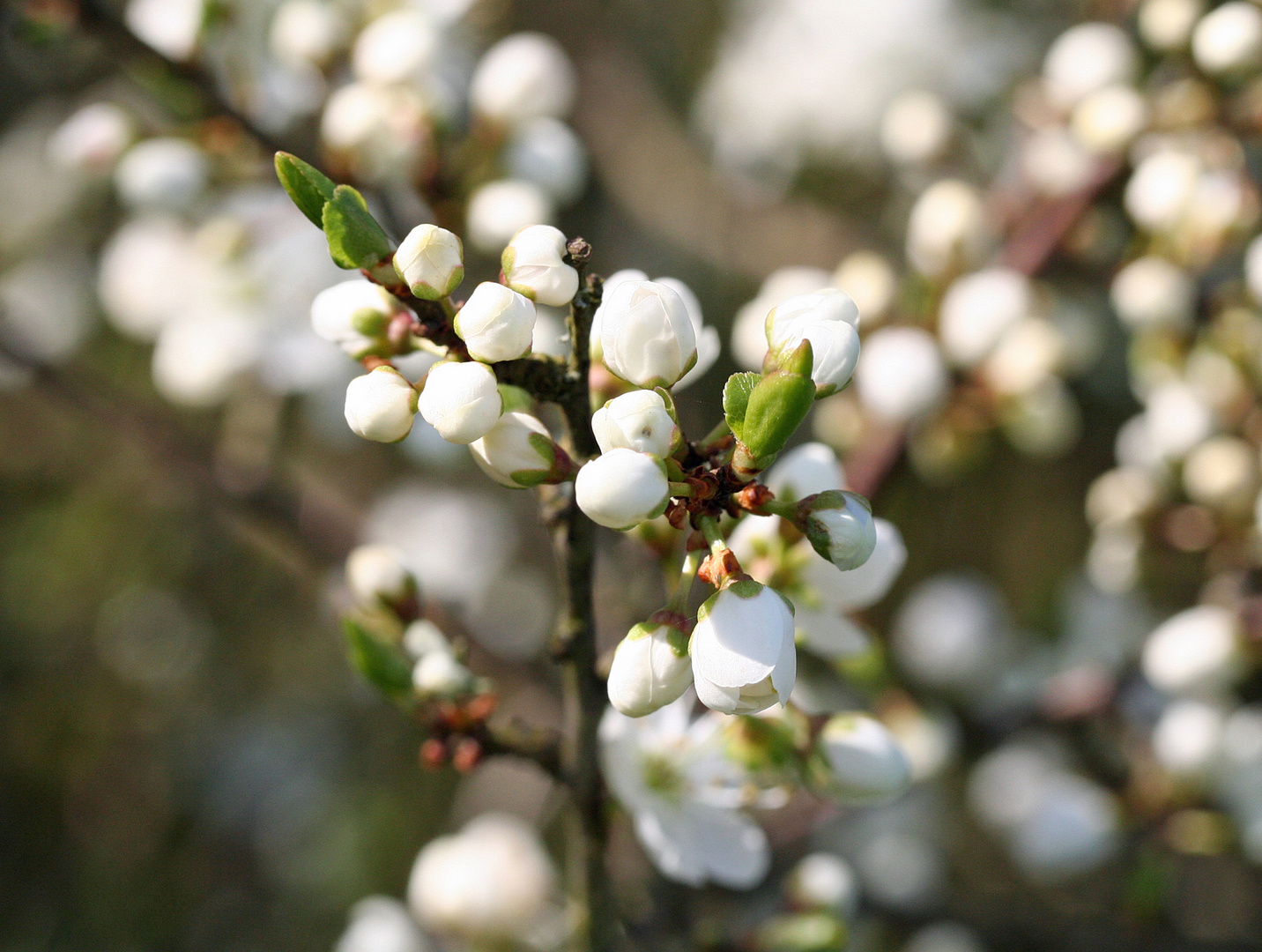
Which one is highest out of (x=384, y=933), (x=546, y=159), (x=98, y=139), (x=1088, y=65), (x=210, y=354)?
(x=1088, y=65)

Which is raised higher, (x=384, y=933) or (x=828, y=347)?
(x=828, y=347)

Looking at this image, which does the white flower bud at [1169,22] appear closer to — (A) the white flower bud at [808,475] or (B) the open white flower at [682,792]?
(A) the white flower bud at [808,475]

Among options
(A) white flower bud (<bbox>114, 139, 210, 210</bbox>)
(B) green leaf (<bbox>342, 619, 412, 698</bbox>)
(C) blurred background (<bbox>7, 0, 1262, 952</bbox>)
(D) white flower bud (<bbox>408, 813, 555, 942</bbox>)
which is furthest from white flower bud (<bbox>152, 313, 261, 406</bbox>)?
(B) green leaf (<bbox>342, 619, 412, 698</bbox>)

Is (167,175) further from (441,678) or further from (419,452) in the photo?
(441,678)

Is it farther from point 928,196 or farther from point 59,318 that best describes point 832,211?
point 59,318

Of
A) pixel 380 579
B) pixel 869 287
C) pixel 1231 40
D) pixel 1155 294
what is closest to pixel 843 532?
pixel 380 579

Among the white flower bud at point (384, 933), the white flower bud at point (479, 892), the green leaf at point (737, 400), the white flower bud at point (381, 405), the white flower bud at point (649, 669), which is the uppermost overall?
the green leaf at point (737, 400)

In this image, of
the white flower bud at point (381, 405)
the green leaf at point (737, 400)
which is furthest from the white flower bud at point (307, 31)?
the green leaf at point (737, 400)

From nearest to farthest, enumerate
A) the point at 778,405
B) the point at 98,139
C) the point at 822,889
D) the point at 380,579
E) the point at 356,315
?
the point at 778,405 → the point at 356,315 → the point at 380,579 → the point at 822,889 → the point at 98,139
